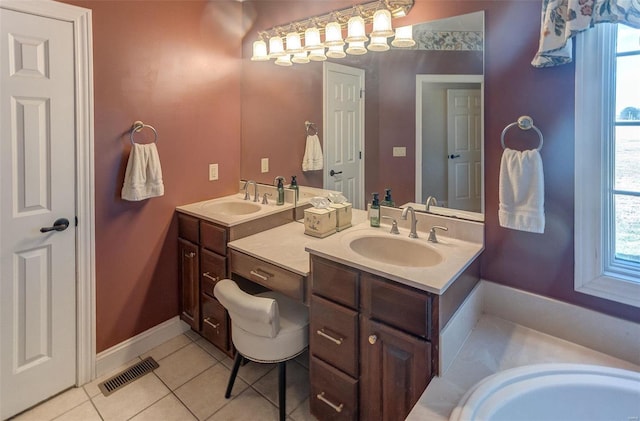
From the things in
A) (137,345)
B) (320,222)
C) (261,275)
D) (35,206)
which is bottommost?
(137,345)

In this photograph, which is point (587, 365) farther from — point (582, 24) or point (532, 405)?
point (582, 24)

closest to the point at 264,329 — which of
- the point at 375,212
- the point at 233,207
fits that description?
the point at 375,212

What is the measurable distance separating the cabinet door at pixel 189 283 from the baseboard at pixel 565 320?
5.57 feet

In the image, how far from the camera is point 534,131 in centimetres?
146

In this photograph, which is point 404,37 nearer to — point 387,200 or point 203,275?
point 387,200

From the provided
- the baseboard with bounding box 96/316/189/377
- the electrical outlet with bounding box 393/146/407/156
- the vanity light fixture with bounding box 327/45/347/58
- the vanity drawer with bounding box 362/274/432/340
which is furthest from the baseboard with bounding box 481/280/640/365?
the baseboard with bounding box 96/316/189/377

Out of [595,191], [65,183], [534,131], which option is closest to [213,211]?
[65,183]

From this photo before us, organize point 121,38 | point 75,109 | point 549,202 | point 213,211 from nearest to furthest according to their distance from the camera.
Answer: point 549,202 → point 75,109 → point 121,38 → point 213,211

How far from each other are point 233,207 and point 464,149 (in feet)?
Answer: 5.33

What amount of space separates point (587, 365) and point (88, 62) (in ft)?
8.57

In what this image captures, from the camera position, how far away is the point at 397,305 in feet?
4.33

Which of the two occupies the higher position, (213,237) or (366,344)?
(213,237)

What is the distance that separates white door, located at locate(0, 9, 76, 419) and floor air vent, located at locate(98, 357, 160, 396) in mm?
211

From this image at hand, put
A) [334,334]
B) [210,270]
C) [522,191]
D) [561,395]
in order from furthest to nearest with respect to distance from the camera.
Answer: [210,270] → [334,334] → [522,191] → [561,395]
